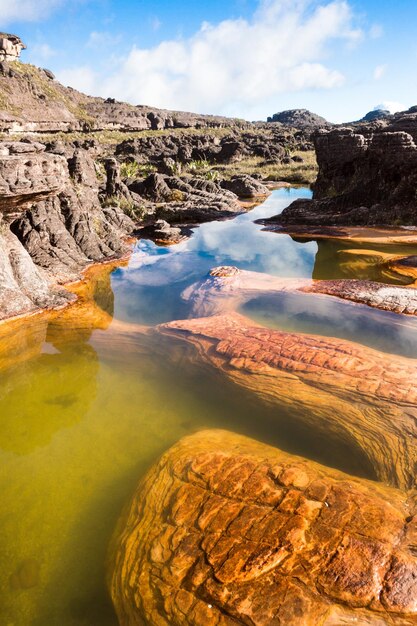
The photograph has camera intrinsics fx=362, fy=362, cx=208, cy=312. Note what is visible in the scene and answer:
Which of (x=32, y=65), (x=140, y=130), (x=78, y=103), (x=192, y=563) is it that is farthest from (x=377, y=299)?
(x=32, y=65)

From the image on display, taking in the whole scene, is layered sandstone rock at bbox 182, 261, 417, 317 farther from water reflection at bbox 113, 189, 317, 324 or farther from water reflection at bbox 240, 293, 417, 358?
water reflection at bbox 113, 189, 317, 324

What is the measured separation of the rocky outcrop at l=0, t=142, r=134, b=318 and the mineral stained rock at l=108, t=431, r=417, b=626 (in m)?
7.18

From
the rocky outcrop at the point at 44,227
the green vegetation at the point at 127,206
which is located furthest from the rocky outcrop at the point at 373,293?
the green vegetation at the point at 127,206

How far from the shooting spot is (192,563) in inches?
127

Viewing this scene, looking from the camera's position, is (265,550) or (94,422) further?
(94,422)

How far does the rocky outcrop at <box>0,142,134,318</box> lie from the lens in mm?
9078

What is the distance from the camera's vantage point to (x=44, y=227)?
1258 cm

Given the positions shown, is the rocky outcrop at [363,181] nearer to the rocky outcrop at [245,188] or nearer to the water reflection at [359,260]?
the water reflection at [359,260]

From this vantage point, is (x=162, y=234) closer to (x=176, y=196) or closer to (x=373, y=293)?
(x=176, y=196)

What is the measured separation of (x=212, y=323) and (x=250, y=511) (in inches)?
203

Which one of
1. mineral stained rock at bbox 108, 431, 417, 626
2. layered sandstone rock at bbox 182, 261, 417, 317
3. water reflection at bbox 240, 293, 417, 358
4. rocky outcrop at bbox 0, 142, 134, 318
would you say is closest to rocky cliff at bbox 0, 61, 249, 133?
rocky outcrop at bbox 0, 142, 134, 318

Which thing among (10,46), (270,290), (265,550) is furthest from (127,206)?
(10,46)

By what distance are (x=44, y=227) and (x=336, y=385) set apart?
11096 millimetres

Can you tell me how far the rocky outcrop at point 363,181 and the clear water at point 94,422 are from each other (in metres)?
11.1
